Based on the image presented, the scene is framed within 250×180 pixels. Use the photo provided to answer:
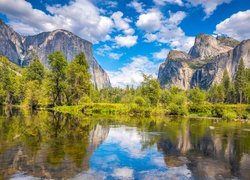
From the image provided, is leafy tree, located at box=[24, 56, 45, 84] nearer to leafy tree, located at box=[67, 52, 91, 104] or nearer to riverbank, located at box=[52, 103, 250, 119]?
leafy tree, located at box=[67, 52, 91, 104]

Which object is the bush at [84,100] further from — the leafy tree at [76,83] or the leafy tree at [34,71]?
the leafy tree at [34,71]

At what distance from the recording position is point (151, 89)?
9269 cm

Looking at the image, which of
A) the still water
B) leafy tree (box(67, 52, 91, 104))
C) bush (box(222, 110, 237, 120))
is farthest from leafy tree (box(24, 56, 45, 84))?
the still water

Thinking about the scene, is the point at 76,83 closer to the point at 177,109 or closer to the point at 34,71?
the point at 34,71

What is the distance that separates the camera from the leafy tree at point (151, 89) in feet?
297

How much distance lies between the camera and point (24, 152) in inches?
738

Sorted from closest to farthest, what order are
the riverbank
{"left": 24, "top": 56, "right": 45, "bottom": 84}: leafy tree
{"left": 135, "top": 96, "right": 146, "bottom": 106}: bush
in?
the riverbank
{"left": 135, "top": 96, "right": 146, "bottom": 106}: bush
{"left": 24, "top": 56, "right": 45, "bottom": 84}: leafy tree

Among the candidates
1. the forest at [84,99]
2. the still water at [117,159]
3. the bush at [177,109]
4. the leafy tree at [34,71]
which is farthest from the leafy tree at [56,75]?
the still water at [117,159]

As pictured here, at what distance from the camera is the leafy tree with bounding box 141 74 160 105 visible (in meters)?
90.5

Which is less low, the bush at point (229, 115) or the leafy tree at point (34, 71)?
the leafy tree at point (34, 71)

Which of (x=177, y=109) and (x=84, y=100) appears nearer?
(x=84, y=100)

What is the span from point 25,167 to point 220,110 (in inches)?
2941

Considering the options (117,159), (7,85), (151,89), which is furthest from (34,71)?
(117,159)

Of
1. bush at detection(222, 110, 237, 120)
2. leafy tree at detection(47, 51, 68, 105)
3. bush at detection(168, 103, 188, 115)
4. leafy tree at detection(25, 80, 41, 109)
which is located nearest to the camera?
bush at detection(222, 110, 237, 120)
